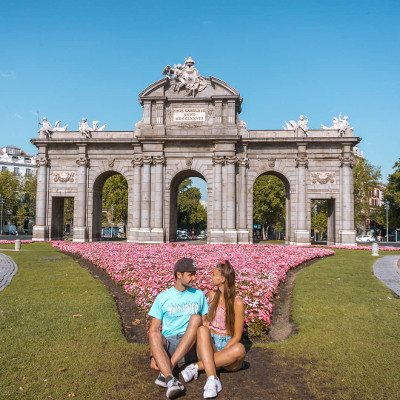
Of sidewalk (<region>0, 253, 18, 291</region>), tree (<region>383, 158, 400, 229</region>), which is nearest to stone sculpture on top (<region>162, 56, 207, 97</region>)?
sidewalk (<region>0, 253, 18, 291</region>)

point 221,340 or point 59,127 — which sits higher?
point 59,127

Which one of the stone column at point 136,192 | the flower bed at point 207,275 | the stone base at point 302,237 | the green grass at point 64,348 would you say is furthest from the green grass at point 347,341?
the stone column at point 136,192

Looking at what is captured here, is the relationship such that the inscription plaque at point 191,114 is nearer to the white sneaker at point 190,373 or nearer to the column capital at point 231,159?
the column capital at point 231,159

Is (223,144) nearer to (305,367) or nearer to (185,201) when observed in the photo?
(305,367)

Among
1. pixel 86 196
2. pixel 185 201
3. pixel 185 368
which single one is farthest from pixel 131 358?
pixel 185 201

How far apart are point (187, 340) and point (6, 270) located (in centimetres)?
1369

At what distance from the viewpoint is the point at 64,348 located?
24.1 feet

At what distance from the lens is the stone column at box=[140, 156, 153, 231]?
107 ft

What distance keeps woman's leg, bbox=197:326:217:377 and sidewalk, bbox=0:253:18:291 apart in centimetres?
976

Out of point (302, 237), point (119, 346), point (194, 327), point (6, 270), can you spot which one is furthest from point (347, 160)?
point (194, 327)

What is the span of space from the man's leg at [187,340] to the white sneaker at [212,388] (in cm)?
61

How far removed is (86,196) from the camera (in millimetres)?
34656

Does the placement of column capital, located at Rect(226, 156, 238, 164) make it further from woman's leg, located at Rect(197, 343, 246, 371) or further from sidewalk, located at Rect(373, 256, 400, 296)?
woman's leg, located at Rect(197, 343, 246, 371)

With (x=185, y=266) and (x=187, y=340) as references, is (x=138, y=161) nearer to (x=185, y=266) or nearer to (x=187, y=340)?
(x=185, y=266)
